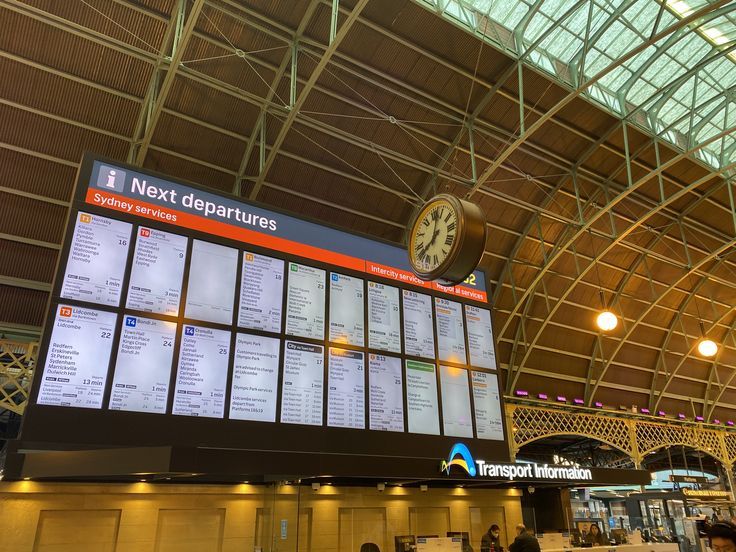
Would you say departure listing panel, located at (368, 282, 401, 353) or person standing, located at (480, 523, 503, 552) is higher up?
departure listing panel, located at (368, 282, 401, 353)

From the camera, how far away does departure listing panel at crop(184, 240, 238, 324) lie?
8.35 m

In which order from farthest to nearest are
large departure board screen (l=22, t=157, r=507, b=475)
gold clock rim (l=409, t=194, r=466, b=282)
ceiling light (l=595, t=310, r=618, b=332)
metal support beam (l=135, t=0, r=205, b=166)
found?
ceiling light (l=595, t=310, r=618, b=332) → metal support beam (l=135, t=0, r=205, b=166) → gold clock rim (l=409, t=194, r=466, b=282) → large departure board screen (l=22, t=157, r=507, b=475)

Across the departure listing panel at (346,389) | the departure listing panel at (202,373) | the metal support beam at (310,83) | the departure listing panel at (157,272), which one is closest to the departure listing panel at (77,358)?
the departure listing panel at (157,272)

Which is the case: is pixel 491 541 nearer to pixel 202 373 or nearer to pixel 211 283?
pixel 202 373

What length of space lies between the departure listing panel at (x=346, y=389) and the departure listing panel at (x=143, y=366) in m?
2.69

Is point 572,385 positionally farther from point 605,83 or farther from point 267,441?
point 267,441

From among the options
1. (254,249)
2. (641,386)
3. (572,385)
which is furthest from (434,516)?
(641,386)

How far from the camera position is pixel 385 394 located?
9.57m

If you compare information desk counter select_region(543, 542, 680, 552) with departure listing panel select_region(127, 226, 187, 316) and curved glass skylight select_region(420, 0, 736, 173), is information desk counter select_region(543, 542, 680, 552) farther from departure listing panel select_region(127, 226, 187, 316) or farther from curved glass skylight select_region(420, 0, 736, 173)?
curved glass skylight select_region(420, 0, 736, 173)

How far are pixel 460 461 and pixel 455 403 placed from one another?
62.7 inches

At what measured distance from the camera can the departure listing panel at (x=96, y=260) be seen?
7504mm

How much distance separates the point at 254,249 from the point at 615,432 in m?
20.5

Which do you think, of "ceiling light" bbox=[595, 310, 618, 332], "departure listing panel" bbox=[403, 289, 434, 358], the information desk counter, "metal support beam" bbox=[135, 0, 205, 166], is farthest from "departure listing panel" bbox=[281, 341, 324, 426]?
"ceiling light" bbox=[595, 310, 618, 332]

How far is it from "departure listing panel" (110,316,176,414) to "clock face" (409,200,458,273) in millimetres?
4028
